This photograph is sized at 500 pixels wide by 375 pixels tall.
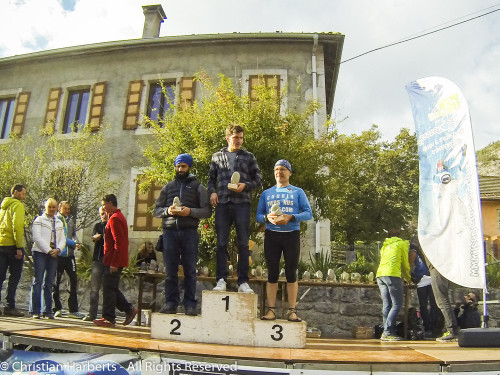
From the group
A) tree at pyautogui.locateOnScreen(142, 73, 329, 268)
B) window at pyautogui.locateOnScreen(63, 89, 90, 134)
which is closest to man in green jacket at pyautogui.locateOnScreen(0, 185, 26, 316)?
tree at pyautogui.locateOnScreen(142, 73, 329, 268)

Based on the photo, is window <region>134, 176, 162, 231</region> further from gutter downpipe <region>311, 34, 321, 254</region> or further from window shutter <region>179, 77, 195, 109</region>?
gutter downpipe <region>311, 34, 321, 254</region>

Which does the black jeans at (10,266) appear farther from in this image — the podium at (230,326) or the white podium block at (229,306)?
the white podium block at (229,306)

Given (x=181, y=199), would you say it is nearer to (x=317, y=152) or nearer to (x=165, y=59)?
(x=317, y=152)

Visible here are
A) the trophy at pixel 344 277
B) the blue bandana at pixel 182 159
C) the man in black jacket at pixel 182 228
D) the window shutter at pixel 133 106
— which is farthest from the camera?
the window shutter at pixel 133 106

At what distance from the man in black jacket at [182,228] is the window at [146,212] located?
7.69 m

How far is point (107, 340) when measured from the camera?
11.1 feet

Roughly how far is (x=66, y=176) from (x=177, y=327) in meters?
7.90

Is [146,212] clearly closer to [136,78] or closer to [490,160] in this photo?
[136,78]

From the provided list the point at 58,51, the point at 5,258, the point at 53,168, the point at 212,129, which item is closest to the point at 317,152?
the point at 212,129

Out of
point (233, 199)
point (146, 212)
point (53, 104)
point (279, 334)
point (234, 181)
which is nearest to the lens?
point (279, 334)

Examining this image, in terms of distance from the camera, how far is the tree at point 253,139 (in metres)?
7.91

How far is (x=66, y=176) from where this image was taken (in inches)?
412

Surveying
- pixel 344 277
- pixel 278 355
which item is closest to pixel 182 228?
pixel 278 355

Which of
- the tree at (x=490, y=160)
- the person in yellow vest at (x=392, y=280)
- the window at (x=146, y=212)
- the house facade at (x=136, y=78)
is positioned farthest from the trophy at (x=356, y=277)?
the tree at (x=490, y=160)
